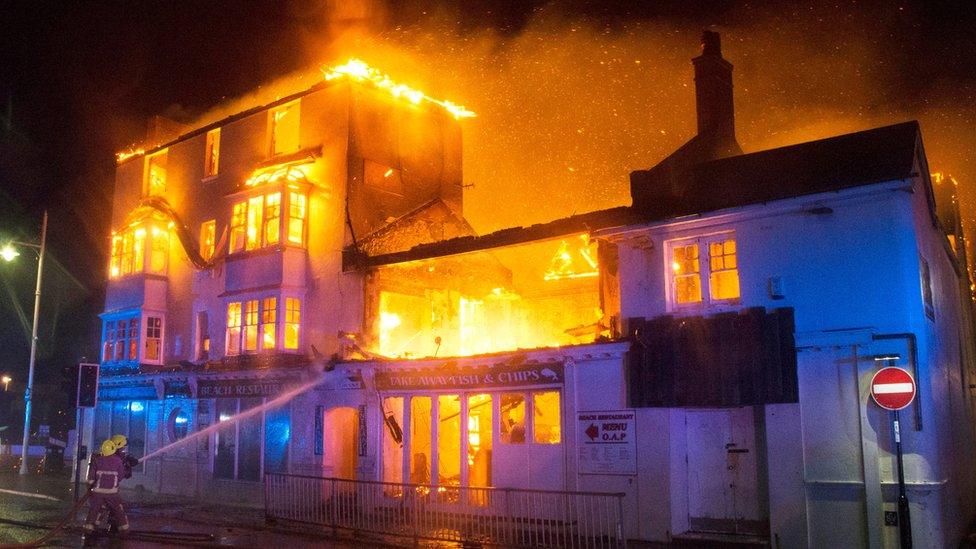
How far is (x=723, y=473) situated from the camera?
527 inches

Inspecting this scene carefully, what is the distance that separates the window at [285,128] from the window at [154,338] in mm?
7138

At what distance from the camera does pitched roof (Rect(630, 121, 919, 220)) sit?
1233 centimetres

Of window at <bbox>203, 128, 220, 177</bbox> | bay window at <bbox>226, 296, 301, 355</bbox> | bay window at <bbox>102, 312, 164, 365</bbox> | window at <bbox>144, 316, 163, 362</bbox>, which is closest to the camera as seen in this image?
bay window at <bbox>226, 296, 301, 355</bbox>

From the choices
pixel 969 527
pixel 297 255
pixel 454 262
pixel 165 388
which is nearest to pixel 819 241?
pixel 969 527

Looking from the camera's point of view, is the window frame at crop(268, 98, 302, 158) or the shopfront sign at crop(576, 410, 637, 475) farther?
the window frame at crop(268, 98, 302, 158)

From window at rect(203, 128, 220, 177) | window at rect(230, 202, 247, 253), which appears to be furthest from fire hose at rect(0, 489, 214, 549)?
window at rect(203, 128, 220, 177)

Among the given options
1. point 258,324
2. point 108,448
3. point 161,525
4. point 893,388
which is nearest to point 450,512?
point 161,525

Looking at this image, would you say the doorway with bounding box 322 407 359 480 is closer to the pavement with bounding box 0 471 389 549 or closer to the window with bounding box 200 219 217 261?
the pavement with bounding box 0 471 389 549

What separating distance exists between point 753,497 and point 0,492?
2050 centimetres

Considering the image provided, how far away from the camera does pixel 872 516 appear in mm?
11484

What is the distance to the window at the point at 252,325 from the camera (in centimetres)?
2077

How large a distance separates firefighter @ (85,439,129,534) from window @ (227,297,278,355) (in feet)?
22.3

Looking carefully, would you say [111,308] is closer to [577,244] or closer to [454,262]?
[454,262]

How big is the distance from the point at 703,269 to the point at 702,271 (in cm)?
4
